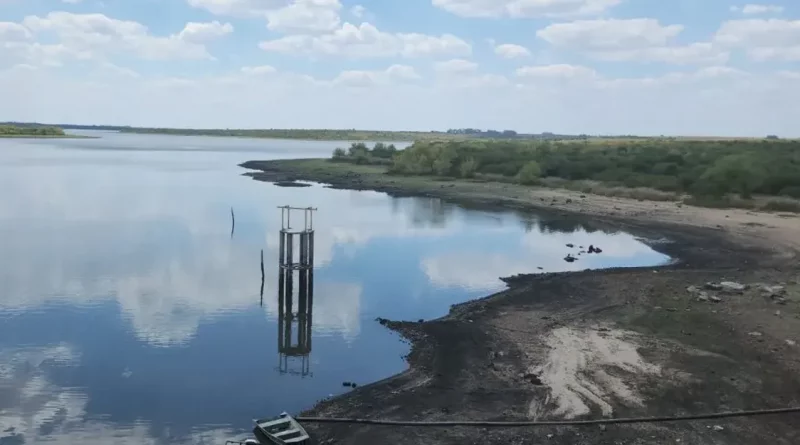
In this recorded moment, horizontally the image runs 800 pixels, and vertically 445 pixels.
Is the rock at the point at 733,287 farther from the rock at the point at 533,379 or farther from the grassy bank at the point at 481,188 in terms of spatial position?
the grassy bank at the point at 481,188

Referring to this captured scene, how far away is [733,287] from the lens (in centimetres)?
2669

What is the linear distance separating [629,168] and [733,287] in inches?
1955

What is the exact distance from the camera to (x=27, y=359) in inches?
768

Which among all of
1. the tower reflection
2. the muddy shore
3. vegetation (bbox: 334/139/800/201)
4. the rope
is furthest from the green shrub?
the rope

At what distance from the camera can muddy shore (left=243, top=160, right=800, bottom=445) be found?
14.8m

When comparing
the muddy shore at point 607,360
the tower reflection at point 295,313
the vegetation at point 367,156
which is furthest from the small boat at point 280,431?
the vegetation at point 367,156

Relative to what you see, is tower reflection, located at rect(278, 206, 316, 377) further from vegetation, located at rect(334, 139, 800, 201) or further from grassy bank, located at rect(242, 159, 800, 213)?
vegetation, located at rect(334, 139, 800, 201)

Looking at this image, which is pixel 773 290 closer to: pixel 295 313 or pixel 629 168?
pixel 295 313

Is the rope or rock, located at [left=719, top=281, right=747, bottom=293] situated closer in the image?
the rope

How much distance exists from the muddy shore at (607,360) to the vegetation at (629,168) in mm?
25512

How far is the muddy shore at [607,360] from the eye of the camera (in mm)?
14836

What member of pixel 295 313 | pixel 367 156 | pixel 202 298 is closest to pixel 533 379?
pixel 295 313

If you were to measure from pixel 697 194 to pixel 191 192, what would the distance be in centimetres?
4578

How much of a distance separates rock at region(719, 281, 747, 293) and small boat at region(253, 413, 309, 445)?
18975 mm
